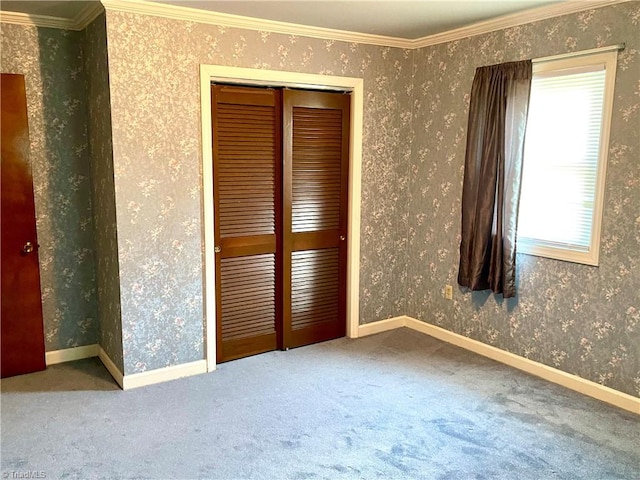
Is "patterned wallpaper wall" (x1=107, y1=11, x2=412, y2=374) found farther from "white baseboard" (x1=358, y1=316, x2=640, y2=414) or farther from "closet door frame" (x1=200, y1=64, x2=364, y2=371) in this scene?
"white baseboard" (x1=358, y1=316, x2=640, y2=414)

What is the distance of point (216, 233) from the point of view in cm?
374

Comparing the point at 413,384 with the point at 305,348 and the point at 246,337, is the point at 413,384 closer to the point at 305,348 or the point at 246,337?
the point at 305,348

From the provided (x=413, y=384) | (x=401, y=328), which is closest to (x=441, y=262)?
(x=401, y=328)

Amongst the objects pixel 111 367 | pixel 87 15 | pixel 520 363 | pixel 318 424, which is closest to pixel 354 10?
pixel 87 15

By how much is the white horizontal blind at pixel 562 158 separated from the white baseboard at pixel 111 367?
9.35ft

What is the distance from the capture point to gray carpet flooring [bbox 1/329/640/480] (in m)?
2.62

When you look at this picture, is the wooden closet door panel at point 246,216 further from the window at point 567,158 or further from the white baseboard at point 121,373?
the window at point 567,158

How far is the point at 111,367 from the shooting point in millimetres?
3711

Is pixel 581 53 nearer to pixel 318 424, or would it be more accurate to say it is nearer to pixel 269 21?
pixel 269 21

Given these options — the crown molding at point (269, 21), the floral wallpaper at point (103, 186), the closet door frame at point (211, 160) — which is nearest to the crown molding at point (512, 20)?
the crown molding at point (269, 21)

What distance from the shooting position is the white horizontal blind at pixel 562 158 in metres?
3.27

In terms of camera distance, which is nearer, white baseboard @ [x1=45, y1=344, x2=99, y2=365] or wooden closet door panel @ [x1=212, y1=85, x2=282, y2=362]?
wooden closet door panel @ [x1=212, y1=85, x2=282, y2=362]

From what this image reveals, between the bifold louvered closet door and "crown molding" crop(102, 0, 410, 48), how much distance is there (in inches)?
16.2

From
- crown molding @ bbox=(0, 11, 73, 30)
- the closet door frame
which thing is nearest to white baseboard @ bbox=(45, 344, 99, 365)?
the closet door frame
